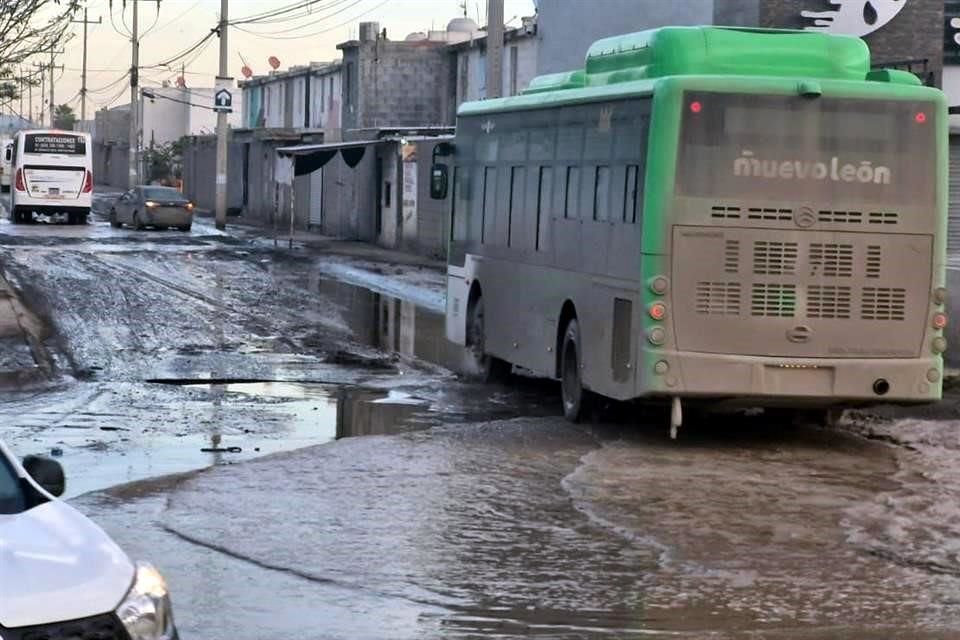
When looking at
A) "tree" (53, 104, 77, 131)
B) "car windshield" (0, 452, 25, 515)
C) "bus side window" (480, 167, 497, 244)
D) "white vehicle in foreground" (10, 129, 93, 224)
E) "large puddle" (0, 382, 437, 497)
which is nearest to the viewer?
"car windshield" (0, 452, 25, 515)

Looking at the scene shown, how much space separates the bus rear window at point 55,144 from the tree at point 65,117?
107 meters

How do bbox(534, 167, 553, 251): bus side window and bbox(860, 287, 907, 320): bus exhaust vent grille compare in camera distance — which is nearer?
bbox(860, 287, 907, 320): bus exhaust vent grille

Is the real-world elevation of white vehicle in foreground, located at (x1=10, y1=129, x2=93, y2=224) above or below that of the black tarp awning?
below

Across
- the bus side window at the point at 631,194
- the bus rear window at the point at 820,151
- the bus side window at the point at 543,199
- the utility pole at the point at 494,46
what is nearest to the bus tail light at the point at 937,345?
the bus rear window at the point at 820,151

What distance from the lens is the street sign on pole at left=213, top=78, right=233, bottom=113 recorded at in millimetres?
54938

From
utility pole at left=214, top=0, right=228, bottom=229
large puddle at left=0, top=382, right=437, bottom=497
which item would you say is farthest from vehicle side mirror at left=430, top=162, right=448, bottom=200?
utility pole at left=214, top=0, right=228, bottom=229

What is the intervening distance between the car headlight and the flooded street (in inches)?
91.6

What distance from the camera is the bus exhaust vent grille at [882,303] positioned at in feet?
44.5

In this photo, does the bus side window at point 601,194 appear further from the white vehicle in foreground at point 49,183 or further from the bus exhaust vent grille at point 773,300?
the white vehicle in foreground at point 49,183

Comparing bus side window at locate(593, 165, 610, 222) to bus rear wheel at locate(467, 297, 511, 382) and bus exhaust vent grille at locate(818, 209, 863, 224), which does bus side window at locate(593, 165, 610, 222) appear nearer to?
bus exhaust vent grille at locate(818, 209, 863, 224)

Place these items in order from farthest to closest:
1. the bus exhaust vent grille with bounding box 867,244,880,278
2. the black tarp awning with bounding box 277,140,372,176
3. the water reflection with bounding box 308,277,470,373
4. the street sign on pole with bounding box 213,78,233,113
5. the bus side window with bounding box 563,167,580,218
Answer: the street sign on pole with bounding box 213,78,233,113
the black tarp awning with bounding box 277,140,372,176
the water reflection with bounding box 308,277,470,373
the bus side window with bounding box 563,167,580,218
the bus exhaust vent grille with bounding box 867,244,880,278

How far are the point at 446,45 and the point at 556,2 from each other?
2381 cm

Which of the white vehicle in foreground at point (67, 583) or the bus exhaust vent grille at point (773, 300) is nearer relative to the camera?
the white vehicle in foreground at point (67, 583)

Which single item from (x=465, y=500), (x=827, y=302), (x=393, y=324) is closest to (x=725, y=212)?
(x=827, y=302)
